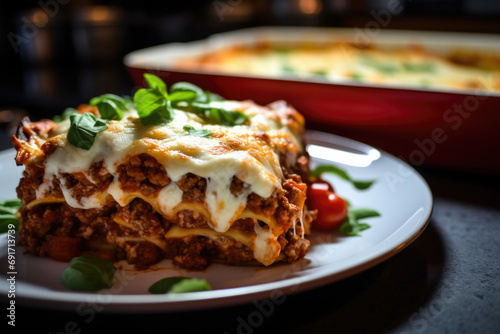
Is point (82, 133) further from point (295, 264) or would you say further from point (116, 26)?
point (116, 26)

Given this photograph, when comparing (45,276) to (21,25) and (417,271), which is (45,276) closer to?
(417,271)

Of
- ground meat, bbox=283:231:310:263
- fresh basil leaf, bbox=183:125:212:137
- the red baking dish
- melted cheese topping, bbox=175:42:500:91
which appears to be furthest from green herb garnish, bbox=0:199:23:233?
melted cheese topping, bbox=175:42:500:91

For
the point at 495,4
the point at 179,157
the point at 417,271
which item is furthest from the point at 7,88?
the point at 495,4

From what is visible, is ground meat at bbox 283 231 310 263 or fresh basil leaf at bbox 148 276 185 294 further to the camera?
ground meat at bbox 283 231 310 263

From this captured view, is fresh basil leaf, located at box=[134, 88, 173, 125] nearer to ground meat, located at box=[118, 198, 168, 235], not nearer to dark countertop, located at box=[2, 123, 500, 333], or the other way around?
ground meat, located at box=[118, 198, 168, 235]

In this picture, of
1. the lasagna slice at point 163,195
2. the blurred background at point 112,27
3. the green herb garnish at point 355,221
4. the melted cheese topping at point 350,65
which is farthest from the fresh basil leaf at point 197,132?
the blurred background at point 112,27

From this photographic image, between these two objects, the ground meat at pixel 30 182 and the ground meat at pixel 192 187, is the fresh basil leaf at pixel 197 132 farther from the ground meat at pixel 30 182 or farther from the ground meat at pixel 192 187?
the ground meat at pixel 30 182
